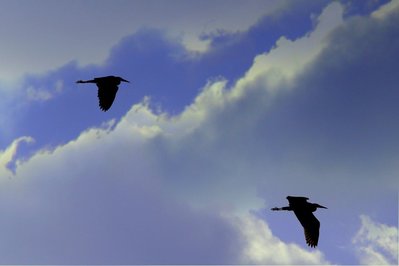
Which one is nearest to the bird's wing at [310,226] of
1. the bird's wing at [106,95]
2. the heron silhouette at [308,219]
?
the heron silhouette at [308,219]

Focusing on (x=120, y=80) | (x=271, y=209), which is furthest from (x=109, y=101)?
(x=271, y=209)

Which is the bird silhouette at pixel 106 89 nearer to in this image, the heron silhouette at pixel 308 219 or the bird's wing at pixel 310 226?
the heron silhouette at pixel 308 219

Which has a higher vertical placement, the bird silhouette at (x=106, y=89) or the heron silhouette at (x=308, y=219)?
the bird silhouette at (x=106, y=89)

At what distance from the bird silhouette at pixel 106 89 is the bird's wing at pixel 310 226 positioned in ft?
44.8

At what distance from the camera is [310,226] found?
140ft

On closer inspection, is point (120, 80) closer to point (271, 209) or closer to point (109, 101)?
point (109, 101)

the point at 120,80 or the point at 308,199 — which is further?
the point at 120,80

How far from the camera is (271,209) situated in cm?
4181

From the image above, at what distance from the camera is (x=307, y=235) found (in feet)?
139

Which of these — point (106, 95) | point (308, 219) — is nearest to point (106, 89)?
point (106, 95)

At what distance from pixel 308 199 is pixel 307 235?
3.02m

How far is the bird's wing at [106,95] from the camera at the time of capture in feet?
145

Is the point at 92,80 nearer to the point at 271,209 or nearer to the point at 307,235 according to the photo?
the point at 271,209

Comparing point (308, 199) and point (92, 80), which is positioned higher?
point (92, 80)
